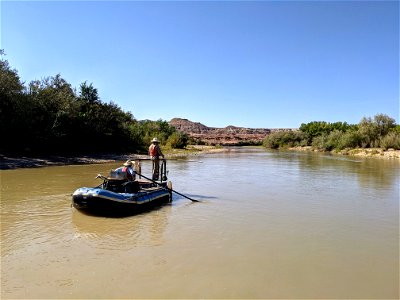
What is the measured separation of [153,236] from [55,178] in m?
14.0

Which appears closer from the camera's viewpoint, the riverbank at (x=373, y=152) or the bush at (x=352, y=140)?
the riverbank at (x=373, y=152)

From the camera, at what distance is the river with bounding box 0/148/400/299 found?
7035 mm

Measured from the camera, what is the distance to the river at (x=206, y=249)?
23.1ft

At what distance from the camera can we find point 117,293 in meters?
6.60

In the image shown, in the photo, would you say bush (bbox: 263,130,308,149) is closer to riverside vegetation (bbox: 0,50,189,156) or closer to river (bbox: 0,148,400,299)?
riverside vegetation (bbox: 0,50,189,156)

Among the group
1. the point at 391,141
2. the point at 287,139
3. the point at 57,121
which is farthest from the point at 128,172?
the point at 287,139

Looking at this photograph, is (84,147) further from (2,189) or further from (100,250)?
(100,250)

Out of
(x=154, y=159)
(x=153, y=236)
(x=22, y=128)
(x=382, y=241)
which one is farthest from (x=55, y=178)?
(x=382, y=241)

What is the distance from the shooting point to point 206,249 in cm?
933

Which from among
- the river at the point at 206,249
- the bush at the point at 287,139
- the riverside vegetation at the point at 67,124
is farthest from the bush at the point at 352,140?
the river at the point at 206,249

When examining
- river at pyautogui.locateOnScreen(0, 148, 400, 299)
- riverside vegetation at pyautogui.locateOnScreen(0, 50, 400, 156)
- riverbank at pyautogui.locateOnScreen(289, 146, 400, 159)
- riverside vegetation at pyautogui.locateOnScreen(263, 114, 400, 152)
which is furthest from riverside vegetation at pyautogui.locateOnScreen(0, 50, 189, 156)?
riverside vegetation at pyautogui.locateOnScreen(263, 114, 400, 152)

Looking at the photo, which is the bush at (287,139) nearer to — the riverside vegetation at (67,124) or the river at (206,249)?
the riverside vegetation at (67,124)

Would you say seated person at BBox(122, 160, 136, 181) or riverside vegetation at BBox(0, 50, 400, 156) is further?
riverside vegetation at BBox(0, 50, 400, 156)

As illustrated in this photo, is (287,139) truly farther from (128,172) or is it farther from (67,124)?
(128,172)
